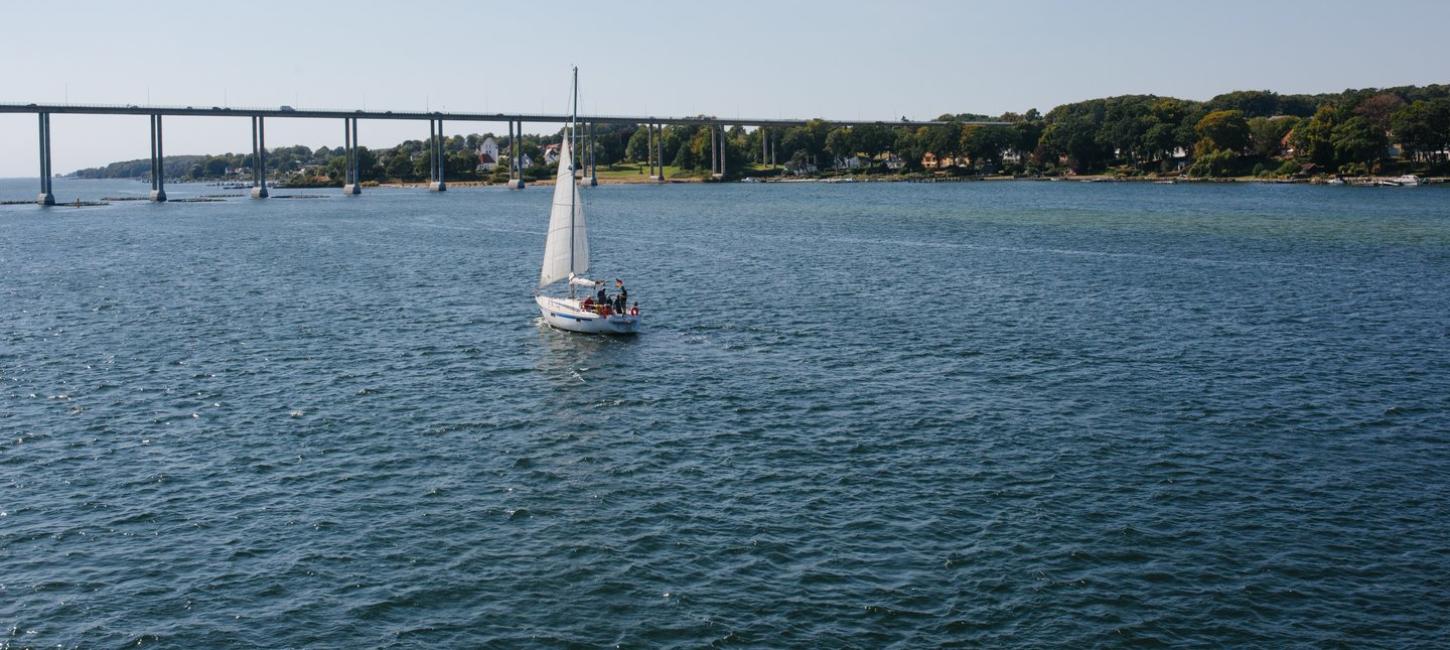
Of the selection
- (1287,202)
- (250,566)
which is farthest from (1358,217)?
(250,566)

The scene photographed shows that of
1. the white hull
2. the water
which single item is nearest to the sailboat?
the white hull

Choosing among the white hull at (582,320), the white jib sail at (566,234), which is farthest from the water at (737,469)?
the white jib sail at (566,234)

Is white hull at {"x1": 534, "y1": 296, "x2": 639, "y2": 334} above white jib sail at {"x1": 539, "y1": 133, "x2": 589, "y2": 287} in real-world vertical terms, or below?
below

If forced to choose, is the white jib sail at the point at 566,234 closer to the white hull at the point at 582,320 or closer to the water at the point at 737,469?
the white hull at the point at 582,320

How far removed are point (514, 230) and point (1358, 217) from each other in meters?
108

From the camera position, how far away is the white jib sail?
75.3m

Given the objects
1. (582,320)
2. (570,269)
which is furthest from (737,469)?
(570,269)

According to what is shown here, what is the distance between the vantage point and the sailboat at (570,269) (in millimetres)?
71375

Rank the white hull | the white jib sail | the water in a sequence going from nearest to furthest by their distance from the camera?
the water, the white hull, the white jib sail

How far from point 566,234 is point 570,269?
214 cm

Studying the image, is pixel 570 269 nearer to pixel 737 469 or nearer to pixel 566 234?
pixel 566 234

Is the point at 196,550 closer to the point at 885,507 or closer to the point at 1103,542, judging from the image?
the point at 885,507

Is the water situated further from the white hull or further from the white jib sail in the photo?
the white jib sail

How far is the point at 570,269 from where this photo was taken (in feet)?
249
